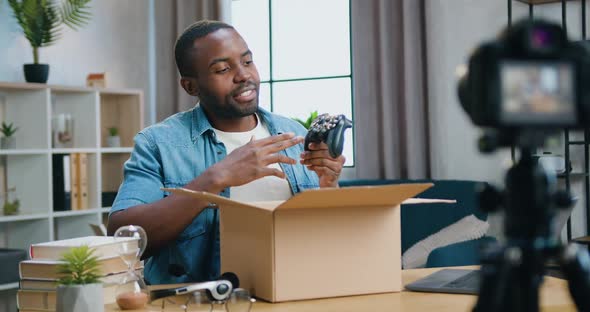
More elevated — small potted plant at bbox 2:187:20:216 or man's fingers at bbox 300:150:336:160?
man's fingers at bbox 300:150:336:160

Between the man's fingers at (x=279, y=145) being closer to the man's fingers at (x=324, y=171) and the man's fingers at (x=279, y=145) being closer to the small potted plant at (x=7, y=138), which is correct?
the man's fingers at (x=324, y=171)

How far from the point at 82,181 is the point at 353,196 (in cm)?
345

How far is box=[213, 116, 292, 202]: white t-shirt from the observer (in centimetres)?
211

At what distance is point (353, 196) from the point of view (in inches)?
55.9

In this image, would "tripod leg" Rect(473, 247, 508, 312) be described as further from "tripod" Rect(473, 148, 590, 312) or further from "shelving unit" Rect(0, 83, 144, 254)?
"shelving unit" Rect(0, 83, 144, 254)

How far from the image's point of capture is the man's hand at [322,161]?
198cm

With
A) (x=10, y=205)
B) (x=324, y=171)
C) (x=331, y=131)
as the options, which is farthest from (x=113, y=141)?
(x=331, y=131)

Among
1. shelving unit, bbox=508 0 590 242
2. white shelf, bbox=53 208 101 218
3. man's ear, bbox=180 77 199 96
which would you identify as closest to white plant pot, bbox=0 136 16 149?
white shelf, bbox=53 208 101 218

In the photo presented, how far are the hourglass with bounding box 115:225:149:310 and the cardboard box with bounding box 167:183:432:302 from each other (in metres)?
0.15

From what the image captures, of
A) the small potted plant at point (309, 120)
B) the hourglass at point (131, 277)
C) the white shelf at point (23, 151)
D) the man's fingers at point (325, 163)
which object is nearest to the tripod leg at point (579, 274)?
the hourglass at point (131, 277)

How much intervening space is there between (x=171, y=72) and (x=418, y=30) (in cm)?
178

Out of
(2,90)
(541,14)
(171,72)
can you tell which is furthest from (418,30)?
(2,90)

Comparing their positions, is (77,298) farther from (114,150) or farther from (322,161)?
(114,150)

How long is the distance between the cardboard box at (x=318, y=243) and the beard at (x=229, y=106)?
23.1 inches
